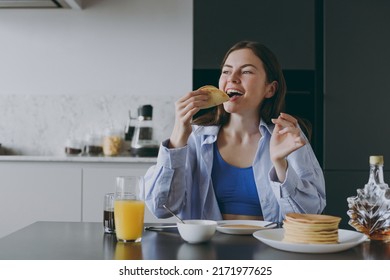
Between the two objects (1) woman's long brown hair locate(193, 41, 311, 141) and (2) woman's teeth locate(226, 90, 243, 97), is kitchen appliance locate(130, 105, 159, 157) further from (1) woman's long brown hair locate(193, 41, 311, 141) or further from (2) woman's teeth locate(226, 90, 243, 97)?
(2) woman's teeth locate(226, 90, 243, 97)

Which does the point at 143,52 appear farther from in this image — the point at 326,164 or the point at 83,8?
the point at 326,164

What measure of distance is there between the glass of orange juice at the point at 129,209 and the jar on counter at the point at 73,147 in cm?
217

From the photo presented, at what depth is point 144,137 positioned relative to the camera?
3.33m

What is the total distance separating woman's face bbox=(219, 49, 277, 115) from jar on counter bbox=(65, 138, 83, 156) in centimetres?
171

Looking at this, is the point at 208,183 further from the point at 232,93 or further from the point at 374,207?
the point at 374,207

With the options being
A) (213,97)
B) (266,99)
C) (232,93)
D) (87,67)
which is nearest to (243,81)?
(232,93)

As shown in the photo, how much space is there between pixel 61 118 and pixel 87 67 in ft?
1.23

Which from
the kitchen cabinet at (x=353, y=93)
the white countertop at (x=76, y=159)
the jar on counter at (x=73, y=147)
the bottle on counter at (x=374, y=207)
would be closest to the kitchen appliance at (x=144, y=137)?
the white countertop at (x=76, y=159)

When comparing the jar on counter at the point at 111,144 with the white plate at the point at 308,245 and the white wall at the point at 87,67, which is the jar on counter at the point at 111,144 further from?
the white plate at the point at 308,245

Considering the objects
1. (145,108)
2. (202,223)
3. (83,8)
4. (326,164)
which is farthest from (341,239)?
(83,8)

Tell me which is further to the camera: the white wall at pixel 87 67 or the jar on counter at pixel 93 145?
the white wall at pixel 87 67

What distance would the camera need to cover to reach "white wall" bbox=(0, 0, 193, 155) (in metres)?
3.50

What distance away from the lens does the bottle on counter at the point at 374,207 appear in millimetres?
1264
